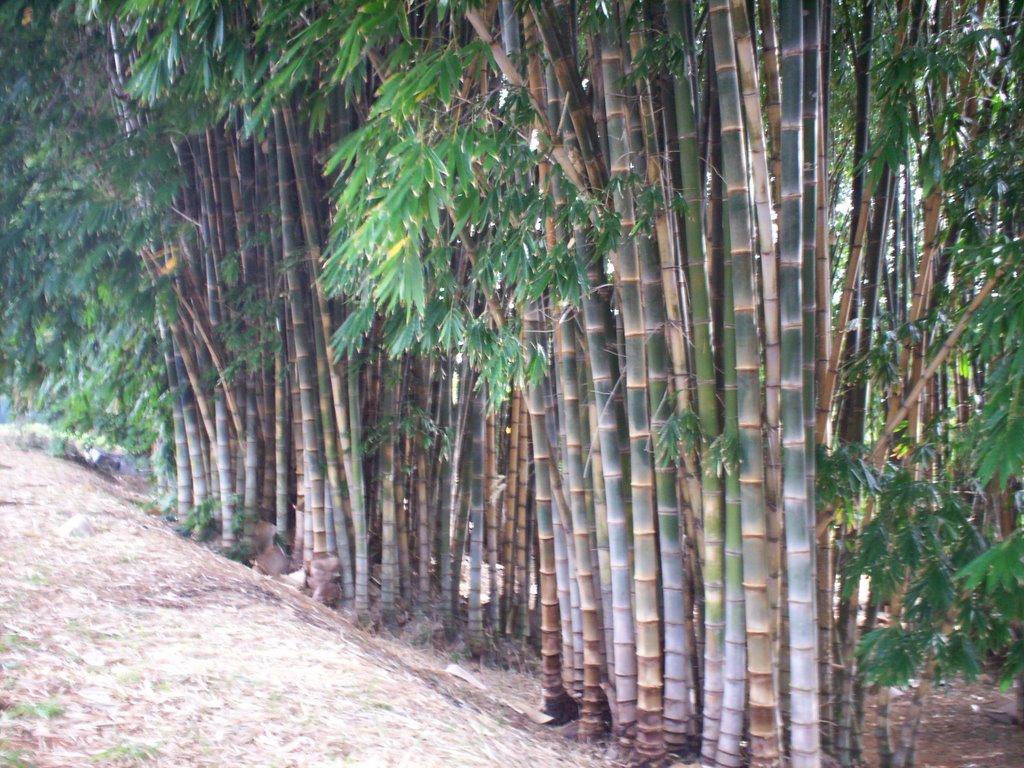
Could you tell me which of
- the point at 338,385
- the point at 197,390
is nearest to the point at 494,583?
the point at 338,385

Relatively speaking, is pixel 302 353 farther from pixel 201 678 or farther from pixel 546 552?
pixel 201 678

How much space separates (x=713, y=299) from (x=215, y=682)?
71.9 inches

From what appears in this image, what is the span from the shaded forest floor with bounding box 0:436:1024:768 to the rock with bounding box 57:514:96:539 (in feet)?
0.11

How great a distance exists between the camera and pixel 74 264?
12.7ft

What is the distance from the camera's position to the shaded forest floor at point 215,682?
1916 mm

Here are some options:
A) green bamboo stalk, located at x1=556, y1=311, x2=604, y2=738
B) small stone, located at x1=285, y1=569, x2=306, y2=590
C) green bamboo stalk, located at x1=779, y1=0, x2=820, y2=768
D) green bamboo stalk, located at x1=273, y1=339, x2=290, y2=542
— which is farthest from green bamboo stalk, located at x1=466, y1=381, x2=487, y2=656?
green bamboo stalk, located at x1=779, y1=0, x2=820, y2=768

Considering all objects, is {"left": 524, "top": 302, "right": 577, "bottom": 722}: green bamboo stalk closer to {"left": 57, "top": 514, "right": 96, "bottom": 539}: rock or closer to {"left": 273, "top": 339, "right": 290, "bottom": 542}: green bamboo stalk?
{"left": 273, "top": 339, "right": 290, "bottom": 542}: green bamboo stalk

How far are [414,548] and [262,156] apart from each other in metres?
2.13

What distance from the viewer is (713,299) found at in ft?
8.37

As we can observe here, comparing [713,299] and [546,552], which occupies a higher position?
[713,299]

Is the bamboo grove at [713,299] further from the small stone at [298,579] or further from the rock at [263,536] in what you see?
the rock at [263,536]

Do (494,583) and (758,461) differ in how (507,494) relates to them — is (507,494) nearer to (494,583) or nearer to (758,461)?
(494,583)

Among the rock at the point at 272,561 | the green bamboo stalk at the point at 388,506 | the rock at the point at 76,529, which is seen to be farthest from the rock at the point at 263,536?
the rock at the point at 76,529

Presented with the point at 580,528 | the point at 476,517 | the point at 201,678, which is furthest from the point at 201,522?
the point at 580,528
